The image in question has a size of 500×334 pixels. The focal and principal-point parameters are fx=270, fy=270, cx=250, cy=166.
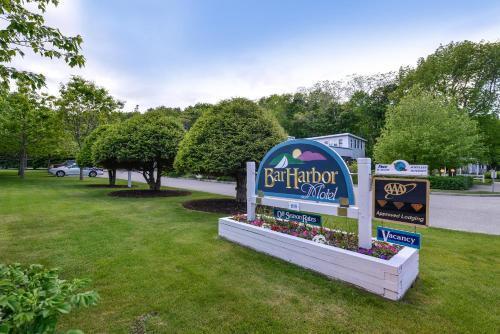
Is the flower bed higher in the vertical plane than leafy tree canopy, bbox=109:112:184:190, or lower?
lower

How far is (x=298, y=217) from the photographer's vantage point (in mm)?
4902

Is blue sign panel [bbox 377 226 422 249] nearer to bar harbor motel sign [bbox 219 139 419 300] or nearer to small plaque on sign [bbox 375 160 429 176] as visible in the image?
bar harbor motel sign [bbox 219 139 419 300]

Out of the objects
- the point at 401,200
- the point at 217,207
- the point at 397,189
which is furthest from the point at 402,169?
the point at 217,207

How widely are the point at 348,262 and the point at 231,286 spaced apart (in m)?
1.66

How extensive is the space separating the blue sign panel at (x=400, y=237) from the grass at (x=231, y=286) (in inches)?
25.1

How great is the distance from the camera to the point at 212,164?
812cm

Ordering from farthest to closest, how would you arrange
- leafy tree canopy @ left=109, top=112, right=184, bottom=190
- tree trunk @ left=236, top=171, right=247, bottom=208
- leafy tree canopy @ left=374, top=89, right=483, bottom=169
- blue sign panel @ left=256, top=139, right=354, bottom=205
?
leafy tree canopy @ left=374, top=89, right=483, bottom=169 → leafy tree canopy @ left=109, top=112, right=184, bottom=190 → tree trunk @ left=236, top=171, right=247, bottom=208 → blue sign panel @ left=256, top=139, right=354, bottom=205

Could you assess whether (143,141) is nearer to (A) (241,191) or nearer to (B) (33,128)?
(A) (241,191)

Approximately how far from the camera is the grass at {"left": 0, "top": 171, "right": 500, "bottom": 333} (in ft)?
9.62

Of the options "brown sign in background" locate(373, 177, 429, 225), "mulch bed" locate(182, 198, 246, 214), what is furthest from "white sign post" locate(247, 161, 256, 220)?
"mulch bed" locate(182, 198, 246, 214)

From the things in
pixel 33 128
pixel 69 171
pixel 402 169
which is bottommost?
pixel 69 171

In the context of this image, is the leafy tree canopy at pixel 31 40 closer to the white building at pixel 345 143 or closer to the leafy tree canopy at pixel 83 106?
the leafy tree canopy at pixel 83 106

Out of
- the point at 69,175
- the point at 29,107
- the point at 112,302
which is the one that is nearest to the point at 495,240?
the point at 112,302

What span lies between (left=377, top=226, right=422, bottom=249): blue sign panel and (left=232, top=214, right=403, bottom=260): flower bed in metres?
0.17
